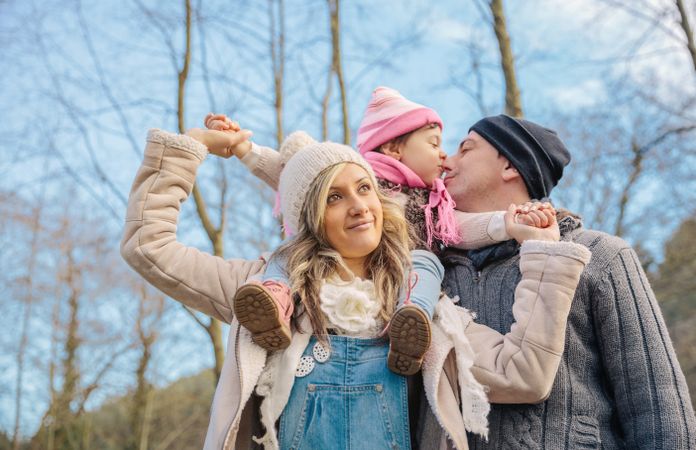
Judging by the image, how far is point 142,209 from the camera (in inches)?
99.0

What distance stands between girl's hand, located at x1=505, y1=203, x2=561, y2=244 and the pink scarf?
30cm

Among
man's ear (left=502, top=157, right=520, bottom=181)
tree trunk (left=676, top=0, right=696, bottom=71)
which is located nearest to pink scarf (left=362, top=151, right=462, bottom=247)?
man's ear (left=502, top=157, right=520, bottom=181)

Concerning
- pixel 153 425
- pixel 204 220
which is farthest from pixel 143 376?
pixel 204 220

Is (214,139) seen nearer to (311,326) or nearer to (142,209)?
(142,209)

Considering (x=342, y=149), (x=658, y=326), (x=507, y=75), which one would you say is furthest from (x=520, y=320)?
(x=507, y=75)

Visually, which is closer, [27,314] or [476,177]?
[476,177]

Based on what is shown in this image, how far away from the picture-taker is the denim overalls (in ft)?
7.21

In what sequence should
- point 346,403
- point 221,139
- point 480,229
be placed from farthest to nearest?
point 221,139 < point 480,229 < point 346,403

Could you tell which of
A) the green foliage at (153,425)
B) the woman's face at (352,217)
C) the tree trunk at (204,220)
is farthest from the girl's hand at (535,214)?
the green foliage at (153,425)

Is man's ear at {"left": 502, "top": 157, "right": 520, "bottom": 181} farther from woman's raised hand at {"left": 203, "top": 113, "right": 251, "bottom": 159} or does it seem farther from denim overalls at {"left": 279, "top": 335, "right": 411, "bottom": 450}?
Result: woman's raised hand at {"left": 203, "top": 113, "right": 251, "bottom": 159}

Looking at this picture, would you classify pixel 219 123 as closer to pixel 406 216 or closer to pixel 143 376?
pixel 406 216

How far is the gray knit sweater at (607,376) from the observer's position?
230 centimetres

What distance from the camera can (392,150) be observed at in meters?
3.29

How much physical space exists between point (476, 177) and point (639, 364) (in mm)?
1105
